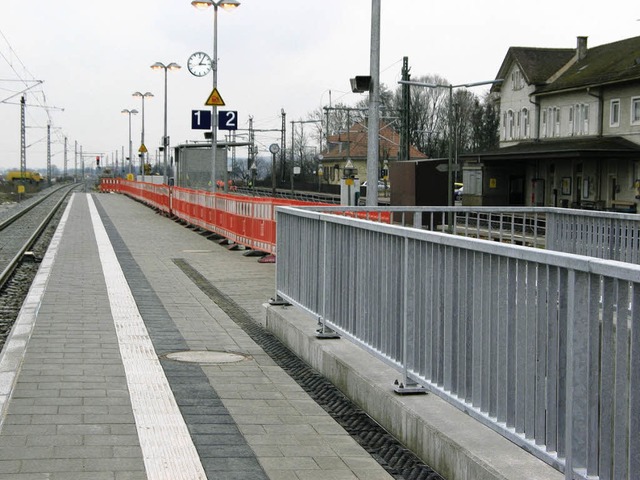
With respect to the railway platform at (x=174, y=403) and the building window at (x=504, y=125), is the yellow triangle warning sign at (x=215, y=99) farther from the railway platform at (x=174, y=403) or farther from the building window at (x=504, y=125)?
the building window at (x=504, y=125)

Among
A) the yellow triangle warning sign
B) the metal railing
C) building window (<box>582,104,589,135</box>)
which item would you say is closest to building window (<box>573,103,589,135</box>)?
building window (<box>582,104,589,135</box>)

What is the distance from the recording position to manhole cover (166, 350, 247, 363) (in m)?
8.83

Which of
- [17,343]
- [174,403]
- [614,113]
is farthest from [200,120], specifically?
[174,403]

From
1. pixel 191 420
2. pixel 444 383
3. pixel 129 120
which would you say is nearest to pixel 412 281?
pixel 444 383

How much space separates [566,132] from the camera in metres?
52.2

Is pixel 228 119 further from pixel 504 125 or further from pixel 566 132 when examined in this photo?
pixel 504 125

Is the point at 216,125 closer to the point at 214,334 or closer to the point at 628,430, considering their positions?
the point at 214,334

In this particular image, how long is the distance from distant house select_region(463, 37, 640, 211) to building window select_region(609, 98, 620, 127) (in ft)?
0.15

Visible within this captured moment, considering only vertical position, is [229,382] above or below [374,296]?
below

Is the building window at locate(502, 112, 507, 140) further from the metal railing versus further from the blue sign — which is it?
the metal railing

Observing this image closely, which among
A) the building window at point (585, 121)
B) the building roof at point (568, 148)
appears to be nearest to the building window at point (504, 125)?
the building roof at point (568, 148)

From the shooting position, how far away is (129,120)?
99.3 m

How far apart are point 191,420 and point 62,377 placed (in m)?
1.76

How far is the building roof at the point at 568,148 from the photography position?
143 feet
